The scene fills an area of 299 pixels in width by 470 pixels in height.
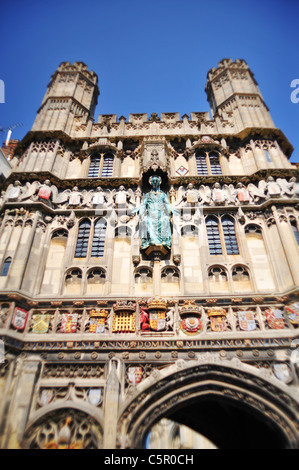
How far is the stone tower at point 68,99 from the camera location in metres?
16.0

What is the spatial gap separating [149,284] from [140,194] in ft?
13.8

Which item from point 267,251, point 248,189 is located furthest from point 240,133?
point 267,251

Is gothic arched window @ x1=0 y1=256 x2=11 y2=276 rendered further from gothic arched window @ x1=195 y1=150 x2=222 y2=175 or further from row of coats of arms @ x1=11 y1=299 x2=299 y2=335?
gothic arched window @ x1=195 y1=150 x2=222 y2=175

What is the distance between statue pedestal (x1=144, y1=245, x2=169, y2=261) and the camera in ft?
36.0

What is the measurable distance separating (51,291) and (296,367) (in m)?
7.86

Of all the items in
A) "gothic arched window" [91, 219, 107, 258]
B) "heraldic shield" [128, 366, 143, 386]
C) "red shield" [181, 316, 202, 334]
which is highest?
"gothic arched window" [91, 219, 107, 258]

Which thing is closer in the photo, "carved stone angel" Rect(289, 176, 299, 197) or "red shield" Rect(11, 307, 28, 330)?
"red shield" Rect(11, 307, 28, 330)

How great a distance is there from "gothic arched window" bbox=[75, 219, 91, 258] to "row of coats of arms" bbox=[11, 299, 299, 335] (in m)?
2.56

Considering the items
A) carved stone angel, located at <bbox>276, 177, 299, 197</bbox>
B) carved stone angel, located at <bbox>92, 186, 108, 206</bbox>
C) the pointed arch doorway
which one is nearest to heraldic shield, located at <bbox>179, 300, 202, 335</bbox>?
the pointed arch doorway

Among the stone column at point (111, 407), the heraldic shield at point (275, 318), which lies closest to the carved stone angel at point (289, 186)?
the heraldic shield at point (275, 318)

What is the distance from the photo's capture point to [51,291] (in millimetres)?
10586

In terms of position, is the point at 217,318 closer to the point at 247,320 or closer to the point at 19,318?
the point at 247,320

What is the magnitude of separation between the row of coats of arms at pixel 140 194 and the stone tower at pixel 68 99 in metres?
4.18

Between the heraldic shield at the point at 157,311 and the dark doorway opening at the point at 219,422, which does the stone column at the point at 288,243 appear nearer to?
the heraldic shield at the point at 157,311
